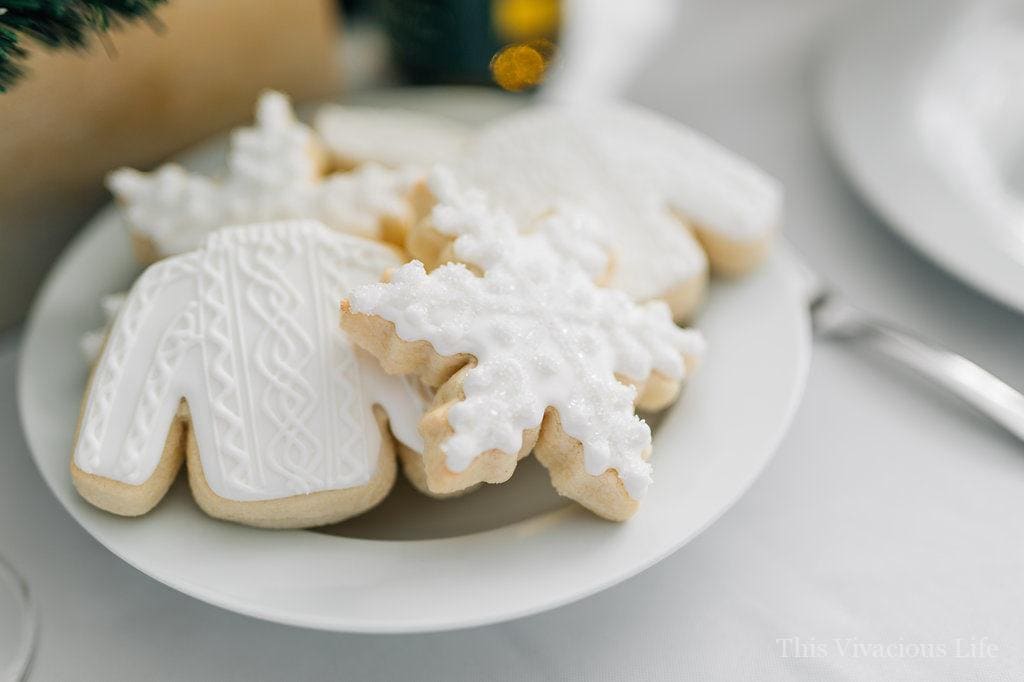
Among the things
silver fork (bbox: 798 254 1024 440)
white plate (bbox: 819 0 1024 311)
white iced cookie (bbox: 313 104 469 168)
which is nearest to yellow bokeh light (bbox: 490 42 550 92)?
white iced cookie (bbox: 313 104 469 168)

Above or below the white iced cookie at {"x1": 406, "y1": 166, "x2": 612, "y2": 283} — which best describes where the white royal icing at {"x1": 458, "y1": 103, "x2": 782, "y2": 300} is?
below

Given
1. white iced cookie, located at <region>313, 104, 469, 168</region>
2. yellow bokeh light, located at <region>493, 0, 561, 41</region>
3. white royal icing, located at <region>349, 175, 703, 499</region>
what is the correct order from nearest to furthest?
1. white royal icing, located at <region>349, 175, 703, 499</region>
2. white iced cookie, located at <region>313, 104, 469, 168</region>
3. yellow bokeh light, located at <region>493, 0, 561, 41</region>

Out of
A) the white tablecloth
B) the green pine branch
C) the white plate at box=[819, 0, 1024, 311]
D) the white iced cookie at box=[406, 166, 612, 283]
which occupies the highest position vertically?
the green pine branch

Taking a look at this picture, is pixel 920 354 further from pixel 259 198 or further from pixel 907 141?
pixel 259 198

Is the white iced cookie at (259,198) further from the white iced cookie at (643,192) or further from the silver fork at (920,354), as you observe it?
the silver fork at (920,354)

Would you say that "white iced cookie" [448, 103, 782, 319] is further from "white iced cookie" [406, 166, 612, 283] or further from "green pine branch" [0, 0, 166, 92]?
"green pine branch" [0, 0, 166, 92]

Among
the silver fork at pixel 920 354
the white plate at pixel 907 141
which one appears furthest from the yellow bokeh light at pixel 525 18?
the silver fork at pixel 920 354
